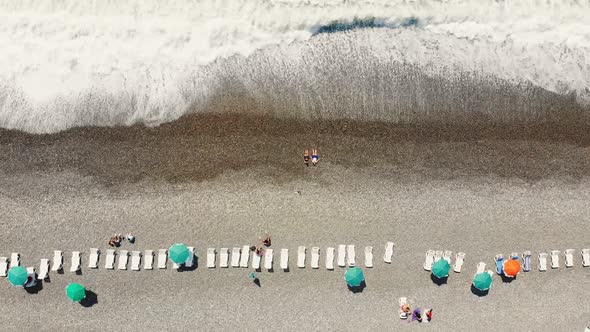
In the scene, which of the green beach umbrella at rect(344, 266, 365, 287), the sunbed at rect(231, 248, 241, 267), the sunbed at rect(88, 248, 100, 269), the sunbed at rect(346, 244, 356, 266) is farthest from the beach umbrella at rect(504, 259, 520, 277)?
the sunbed at rect(88, 248, 100, 269)

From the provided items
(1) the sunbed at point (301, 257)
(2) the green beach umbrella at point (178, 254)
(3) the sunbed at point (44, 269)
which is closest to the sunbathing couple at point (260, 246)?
(1) the sunbed at point (301, 257)

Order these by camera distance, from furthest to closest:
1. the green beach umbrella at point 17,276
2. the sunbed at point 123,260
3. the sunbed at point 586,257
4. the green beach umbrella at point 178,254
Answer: the sunbed at point 586,257
the sunbed at point 123,260
the green beach umbrella at point 178,254
the green beach umbrella at point 17,276

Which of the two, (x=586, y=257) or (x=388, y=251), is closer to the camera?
(x=388, y=251)

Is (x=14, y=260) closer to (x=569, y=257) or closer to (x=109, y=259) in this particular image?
(x=109, y=259)

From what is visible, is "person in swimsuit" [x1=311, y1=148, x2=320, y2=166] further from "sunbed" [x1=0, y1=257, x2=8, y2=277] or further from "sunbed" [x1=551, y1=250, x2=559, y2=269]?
"sunbed" [x1=0, y1=257, x2=8, y2=277]

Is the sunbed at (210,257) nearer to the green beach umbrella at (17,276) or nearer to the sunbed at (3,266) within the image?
the green beach umbrella at (17,276)

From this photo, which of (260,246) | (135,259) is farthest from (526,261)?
(135,259)
